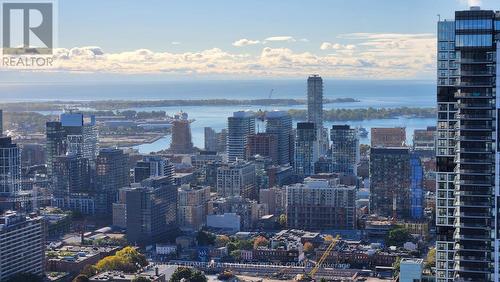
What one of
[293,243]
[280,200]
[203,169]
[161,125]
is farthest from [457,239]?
[161,125]

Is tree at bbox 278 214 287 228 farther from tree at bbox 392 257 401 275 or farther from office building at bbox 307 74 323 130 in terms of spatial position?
office building at bbox 307 74 323 130

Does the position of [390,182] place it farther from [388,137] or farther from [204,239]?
[388,137]

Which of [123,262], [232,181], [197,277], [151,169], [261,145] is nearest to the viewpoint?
[197,277]

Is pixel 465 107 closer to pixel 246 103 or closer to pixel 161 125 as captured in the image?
pixel 161 125

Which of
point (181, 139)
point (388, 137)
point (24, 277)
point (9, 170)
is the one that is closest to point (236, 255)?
point (24, 277)

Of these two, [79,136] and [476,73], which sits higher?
[476,73]

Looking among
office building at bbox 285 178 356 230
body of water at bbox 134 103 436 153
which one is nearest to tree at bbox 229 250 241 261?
office building at bbox 285 178 356 230
